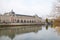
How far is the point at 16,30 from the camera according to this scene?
6.35 ft

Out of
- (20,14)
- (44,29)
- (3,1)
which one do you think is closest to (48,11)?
(44,29)

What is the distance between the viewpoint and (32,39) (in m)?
1.91

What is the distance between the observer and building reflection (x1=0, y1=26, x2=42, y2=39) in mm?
1888

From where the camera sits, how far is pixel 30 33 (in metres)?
1.98

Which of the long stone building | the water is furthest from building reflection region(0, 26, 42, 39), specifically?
the long stone building

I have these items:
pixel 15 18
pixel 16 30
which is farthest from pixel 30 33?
pixel 15 18

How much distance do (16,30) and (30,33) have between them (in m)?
0.25

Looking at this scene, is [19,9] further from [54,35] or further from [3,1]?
[54,35]

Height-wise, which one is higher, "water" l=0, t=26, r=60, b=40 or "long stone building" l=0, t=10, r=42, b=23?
"long stone building" l=0, t=10, r=42, b=23

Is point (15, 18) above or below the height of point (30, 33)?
above

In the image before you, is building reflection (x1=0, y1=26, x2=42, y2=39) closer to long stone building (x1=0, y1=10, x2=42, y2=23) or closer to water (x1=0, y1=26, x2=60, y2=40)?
water (x1=0, y1=26, x2=60, y2=40)

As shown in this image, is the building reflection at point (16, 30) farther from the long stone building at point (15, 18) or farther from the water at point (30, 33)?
the long stone building at point (15, 18)

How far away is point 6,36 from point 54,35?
2.73 feet

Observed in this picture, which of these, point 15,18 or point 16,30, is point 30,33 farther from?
point 15,18
